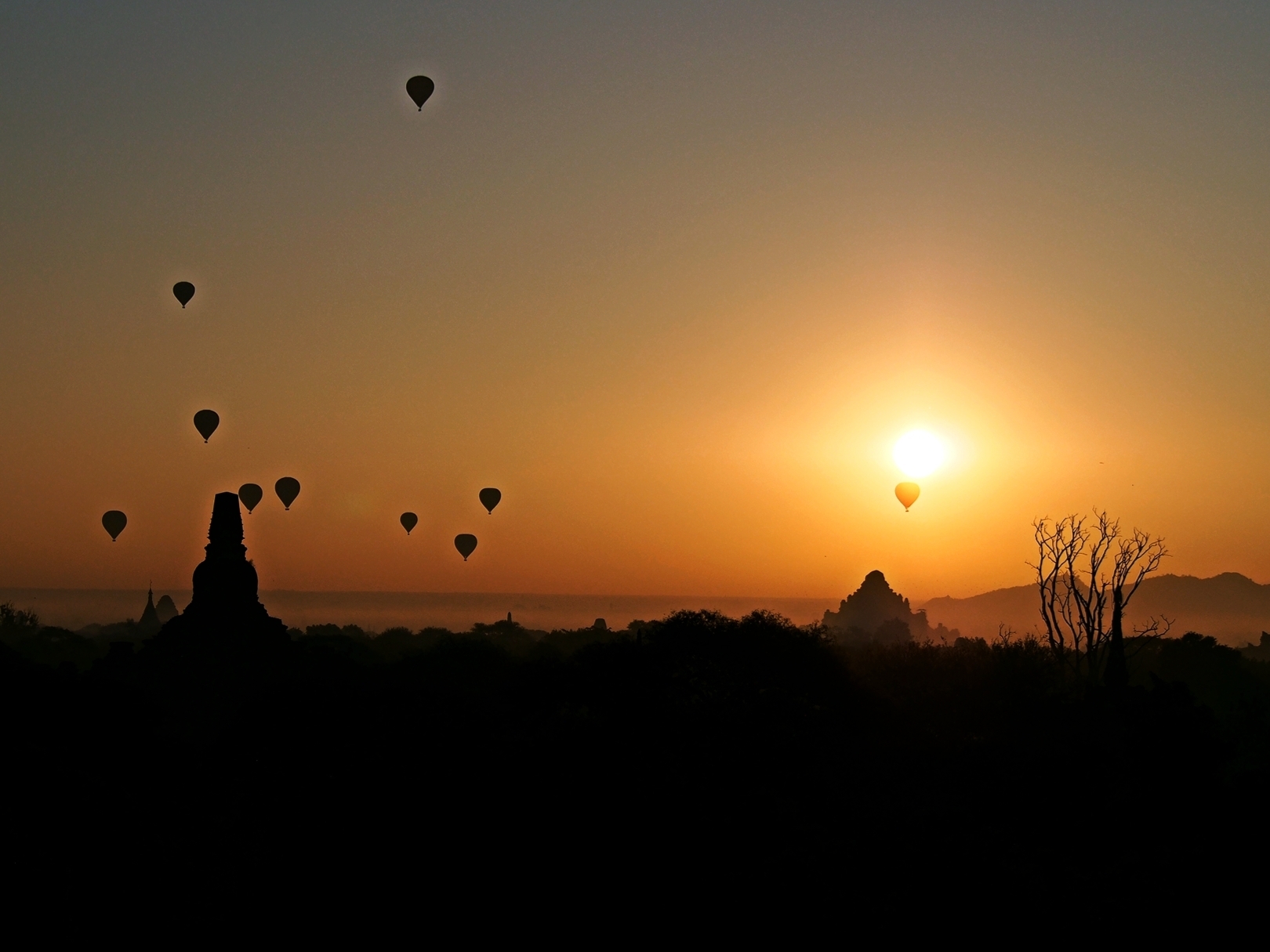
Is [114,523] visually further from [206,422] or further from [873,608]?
[873,608]

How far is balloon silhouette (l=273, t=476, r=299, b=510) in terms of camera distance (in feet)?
284

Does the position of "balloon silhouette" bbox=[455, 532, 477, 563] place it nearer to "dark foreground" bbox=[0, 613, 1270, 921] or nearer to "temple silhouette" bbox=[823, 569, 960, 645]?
"dark foreground" bbox=[0, 613, 1270, 921]

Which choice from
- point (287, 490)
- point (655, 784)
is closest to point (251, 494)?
point (287, 490)

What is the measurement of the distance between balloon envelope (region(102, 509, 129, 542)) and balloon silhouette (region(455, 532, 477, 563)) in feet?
75.9

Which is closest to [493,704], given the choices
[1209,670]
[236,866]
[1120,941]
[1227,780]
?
[236,866]

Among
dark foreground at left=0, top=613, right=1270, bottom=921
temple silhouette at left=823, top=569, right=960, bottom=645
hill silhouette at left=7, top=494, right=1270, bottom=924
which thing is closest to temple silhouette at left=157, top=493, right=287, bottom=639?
hill silhouette at left=7, top=494, right=1270, bottom=924

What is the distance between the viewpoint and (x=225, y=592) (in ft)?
210

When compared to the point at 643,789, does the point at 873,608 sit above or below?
above

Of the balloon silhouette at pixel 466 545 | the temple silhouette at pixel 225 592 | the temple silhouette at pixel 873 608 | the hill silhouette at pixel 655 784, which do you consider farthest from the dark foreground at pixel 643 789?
the temple silhouette at pixel 873 608

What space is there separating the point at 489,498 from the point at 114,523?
26456mm

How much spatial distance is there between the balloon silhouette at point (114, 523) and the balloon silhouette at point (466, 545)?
23.1m

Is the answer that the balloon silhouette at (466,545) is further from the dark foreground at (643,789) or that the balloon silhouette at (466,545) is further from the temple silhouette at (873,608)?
the temple silhouette at (873,608)

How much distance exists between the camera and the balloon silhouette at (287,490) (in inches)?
3408

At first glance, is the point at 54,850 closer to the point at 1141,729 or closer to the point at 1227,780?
the point at 1141,729
